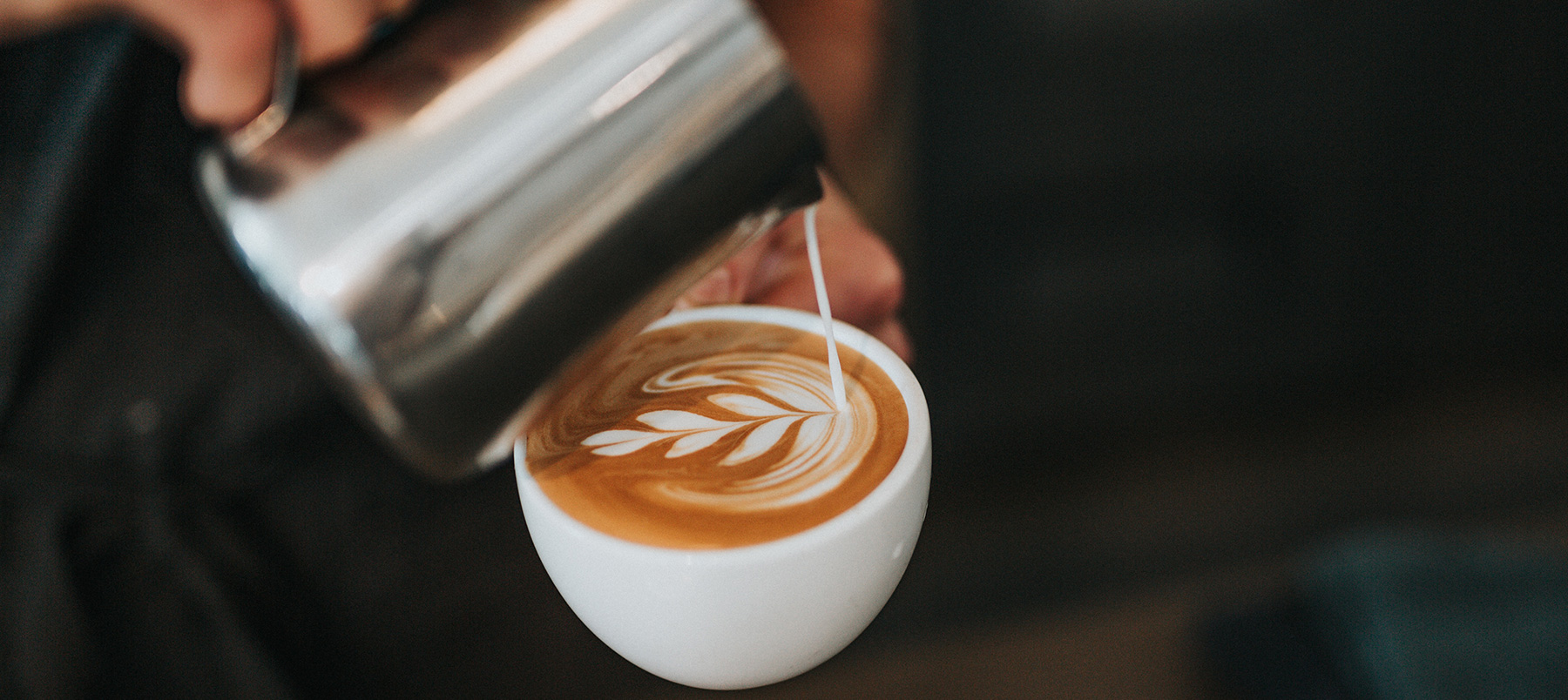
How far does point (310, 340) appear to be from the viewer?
0.39m

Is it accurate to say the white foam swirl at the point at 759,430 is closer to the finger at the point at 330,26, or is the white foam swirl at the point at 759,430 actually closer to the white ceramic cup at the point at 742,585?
the white ceramic cup at the point at 742,585

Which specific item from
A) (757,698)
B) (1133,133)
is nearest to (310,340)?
(757,698)

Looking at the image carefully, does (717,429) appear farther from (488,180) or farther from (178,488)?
(178,488)

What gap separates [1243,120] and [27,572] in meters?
1.86

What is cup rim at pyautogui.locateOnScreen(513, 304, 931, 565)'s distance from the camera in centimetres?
49

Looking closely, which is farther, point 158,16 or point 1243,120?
point 1243,120

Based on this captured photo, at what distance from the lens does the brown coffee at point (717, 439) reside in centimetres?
54

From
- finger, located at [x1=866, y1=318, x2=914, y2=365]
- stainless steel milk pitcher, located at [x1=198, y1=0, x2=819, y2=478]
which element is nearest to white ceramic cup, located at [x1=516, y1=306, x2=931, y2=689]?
stainless steel milk pitcher, located at [x1=198, y1=0, x2=819, y2=478]

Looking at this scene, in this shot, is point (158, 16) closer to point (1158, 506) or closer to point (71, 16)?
point (71, 16)

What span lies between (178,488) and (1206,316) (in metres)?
1.79

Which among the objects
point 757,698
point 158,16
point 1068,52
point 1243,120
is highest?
point 158,16

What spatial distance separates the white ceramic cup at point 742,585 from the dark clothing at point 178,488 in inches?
8.3

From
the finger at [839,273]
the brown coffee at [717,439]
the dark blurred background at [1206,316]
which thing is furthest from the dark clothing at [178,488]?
the dark blurred background at [1206,316]

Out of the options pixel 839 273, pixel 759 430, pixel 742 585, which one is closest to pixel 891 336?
pixel 839 273
